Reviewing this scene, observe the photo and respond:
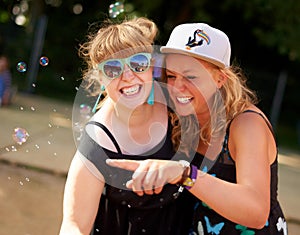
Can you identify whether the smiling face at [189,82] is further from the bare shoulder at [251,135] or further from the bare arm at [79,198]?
the bare arm at [79,198]

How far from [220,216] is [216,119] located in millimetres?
383

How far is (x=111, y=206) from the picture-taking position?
6.98 feet

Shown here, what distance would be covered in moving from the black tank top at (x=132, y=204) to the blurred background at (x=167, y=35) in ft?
31.3

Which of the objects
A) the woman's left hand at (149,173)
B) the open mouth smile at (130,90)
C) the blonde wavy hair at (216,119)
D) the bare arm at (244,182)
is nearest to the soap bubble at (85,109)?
the blonde wavy hair at (216,119)

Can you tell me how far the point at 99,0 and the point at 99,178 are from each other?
550 inches

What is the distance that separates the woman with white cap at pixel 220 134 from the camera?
5.97 ft

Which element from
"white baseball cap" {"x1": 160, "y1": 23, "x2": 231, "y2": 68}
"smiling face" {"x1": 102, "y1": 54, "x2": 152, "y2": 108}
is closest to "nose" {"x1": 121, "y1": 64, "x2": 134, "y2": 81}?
"smiling face" {"x1": 102, "y1": 54, "x2": 152, "y2": 108}

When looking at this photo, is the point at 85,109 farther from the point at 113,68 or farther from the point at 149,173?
the point at 149,173

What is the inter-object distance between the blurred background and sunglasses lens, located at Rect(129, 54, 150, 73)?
9555 mm

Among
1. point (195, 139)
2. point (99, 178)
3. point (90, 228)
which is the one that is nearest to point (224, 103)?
point (195, 139)

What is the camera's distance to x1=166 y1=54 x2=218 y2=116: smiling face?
80.4 inches

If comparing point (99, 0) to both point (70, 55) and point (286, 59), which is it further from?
point (286, 59)

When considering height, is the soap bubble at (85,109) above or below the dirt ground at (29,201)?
above

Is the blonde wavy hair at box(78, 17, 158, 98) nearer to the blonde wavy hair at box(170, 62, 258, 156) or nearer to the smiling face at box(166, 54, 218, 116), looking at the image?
the smiling face at box(166, 54, 218, 116)
